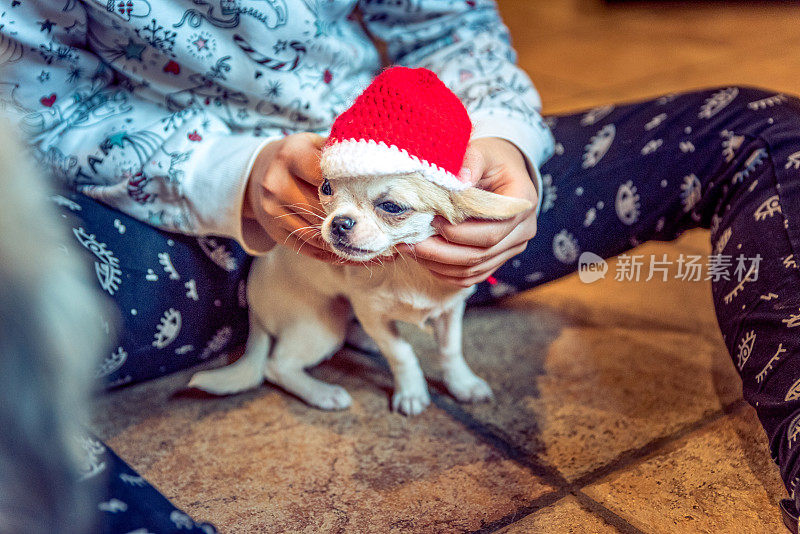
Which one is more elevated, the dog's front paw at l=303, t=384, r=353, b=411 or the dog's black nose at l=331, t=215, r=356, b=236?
the dog's black nose at l=331, t=215, r=356, b=236

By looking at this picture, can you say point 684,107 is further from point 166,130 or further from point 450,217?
point 166,130

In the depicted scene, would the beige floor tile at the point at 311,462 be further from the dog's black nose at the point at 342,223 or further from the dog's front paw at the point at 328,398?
the dog's black nose at the point at 342,223

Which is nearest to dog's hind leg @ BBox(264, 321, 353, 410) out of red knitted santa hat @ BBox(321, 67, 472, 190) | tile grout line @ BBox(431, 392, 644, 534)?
tile grout line @ BBox(431, 392, 644, 534)

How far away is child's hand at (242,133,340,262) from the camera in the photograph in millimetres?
801

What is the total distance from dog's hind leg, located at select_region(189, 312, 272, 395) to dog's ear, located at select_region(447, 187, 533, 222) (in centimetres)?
49

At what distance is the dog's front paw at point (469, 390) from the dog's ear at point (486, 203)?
0.42 meters

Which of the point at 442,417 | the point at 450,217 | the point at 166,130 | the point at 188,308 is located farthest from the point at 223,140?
the point at 442,417

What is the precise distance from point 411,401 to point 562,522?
1.01 feet

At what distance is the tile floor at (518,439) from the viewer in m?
0.83

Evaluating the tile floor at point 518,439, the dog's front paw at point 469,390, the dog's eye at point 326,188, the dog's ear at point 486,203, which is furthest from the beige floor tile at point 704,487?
the dog's eye at point 326,188

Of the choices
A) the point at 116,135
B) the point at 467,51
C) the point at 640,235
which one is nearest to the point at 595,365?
the point at 640,235

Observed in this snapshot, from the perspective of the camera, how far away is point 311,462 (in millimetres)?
947

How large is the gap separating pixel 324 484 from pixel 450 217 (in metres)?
0.41

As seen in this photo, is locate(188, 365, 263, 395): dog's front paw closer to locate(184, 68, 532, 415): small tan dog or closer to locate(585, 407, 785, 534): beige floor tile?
locate(184, 68, 532, 415): small tan dog
